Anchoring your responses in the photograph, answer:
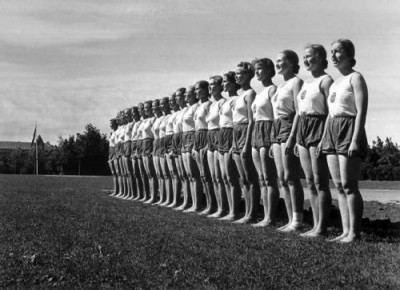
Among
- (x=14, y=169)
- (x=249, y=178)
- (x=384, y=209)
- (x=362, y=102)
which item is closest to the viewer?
(x=362, y=102)

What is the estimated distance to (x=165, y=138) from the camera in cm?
1603

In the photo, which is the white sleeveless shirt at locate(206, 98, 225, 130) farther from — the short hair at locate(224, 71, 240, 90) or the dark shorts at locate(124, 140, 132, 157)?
the dark shorts at locate(124, 140, 132, 157)

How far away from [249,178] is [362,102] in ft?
11.9

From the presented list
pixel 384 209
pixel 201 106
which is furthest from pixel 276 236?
pixel 384 209

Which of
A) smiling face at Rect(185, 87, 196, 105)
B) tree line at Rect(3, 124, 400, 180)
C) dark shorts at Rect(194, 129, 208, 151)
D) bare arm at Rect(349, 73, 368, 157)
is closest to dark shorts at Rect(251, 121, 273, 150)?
bare arm at Rect(349, 73, 368, 157)

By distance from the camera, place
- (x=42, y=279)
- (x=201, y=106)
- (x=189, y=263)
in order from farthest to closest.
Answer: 1. (x=201, y=106)
2. (x=189, y=263)
3. (x=42, y=279)

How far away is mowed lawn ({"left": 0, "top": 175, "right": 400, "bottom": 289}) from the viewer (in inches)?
233

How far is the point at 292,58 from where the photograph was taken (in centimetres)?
1016

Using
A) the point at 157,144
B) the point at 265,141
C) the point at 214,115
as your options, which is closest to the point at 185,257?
the point at 265,141

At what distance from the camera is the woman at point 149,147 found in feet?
58.3

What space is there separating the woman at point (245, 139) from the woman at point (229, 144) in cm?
31

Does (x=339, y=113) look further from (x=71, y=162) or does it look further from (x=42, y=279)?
(x=71, y=162)

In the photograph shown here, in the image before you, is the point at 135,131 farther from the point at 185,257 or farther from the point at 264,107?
the point at 185,257

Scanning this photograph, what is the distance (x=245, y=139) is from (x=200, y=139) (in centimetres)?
232
